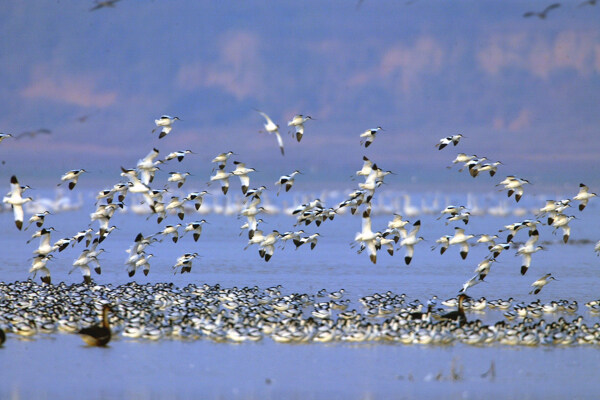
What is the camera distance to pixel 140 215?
385 feet

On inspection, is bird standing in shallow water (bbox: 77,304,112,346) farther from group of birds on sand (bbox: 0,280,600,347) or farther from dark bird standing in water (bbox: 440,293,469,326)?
dark bird standing in water (bbox: 440,293,469,326)

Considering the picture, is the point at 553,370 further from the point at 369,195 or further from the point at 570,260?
the point at 570,260

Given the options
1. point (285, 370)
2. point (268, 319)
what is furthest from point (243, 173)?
point (285, 370)

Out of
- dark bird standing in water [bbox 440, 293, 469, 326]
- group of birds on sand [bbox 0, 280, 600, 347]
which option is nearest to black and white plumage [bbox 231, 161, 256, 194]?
group of birds on sand [bbox 0, 280, 600, 347]

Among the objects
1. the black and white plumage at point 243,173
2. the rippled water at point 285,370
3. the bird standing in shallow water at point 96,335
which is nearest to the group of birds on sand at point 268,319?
the bird standing in shallow water at point 96,335

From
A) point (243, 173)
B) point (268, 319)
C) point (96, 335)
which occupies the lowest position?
point (96, 335)

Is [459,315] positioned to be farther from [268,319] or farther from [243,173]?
[243,173]

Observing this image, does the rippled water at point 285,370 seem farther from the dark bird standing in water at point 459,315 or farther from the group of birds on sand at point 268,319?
the dark bird standing in water at point 459,315

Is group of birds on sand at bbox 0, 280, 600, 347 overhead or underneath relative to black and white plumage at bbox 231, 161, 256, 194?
underneath

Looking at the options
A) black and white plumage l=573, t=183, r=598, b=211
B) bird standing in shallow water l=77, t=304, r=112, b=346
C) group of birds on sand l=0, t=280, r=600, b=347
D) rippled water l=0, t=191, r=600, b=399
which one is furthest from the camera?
black and white plumage l=573, t=183, r=598, b=211

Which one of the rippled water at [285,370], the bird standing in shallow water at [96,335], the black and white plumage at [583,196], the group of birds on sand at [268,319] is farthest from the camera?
the black and white plumage at [583,196]

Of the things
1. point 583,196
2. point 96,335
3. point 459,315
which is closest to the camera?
point 96,335

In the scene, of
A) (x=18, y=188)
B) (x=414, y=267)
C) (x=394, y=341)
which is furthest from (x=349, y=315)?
(x=414, y=267)

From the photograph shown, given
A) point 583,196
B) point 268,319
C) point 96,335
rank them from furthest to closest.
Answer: point 583,196 < point 268,319 < point 96,335
